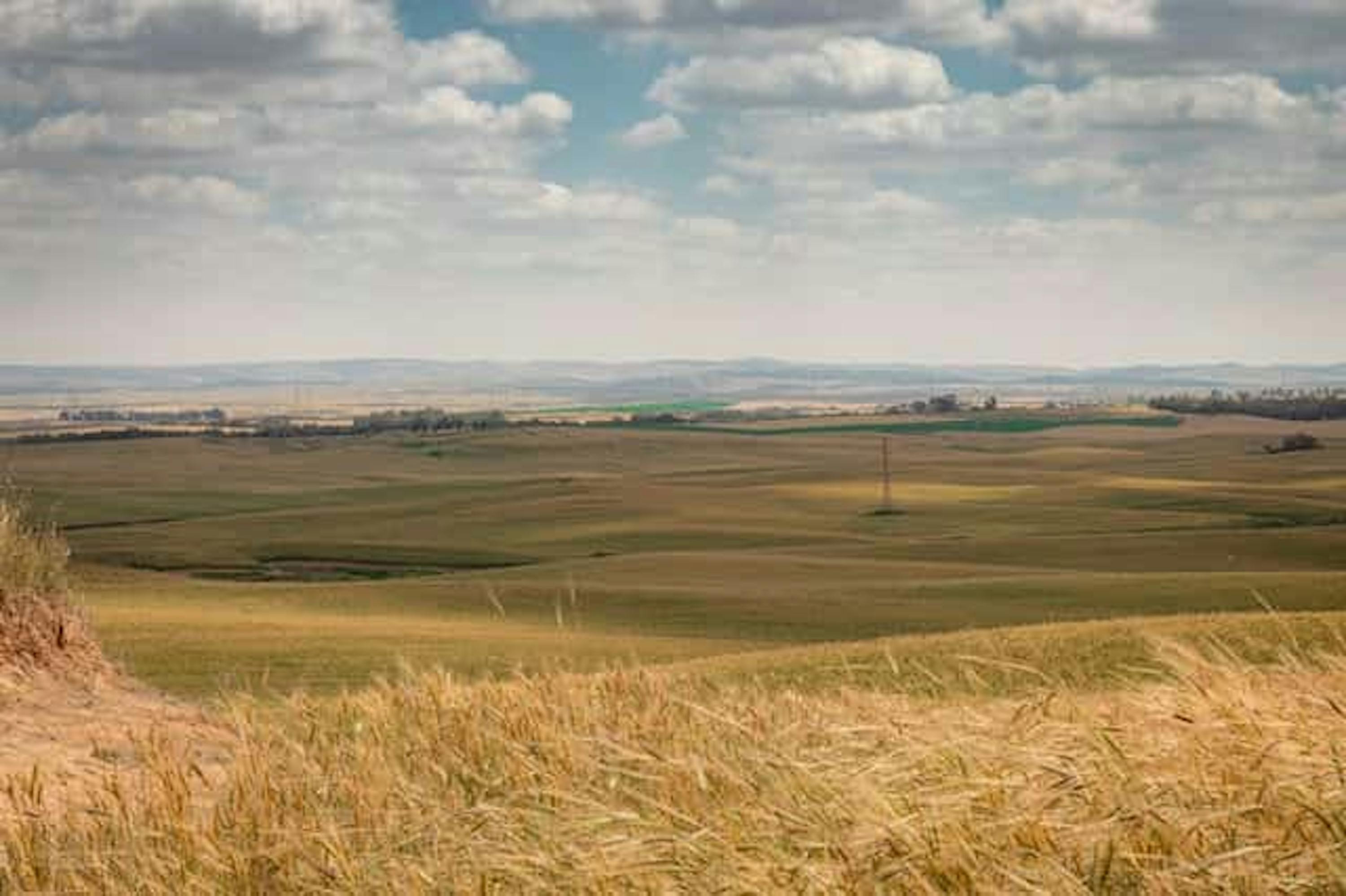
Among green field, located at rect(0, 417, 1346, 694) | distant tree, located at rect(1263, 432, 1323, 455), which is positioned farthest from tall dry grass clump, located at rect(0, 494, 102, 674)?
distant tree, located at rect(1263, 432, 1323, 455)

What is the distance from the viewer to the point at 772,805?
25.3ft

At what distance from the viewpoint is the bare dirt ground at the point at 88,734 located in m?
11.4

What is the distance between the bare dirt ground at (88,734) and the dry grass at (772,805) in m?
0.41

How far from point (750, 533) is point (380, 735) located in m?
62.6

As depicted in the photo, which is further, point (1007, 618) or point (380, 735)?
point (1007, 618)

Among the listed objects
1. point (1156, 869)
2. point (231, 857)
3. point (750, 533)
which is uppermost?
point (1156, 869)

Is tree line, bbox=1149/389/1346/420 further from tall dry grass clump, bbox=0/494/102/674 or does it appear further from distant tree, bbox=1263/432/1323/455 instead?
tall dry grass clump, bbox=0/494/102/674

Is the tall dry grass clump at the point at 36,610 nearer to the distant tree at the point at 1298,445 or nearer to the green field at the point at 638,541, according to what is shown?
the green field at the point at 638,541

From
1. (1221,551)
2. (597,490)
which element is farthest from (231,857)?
(597,490)

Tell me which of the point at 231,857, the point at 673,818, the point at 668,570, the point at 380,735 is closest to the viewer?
the point at 673,818

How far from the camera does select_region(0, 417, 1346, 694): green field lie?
33.2 m

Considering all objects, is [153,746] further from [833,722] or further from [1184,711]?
[1184,711]

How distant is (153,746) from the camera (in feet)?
33.7

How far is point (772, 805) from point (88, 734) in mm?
8754
